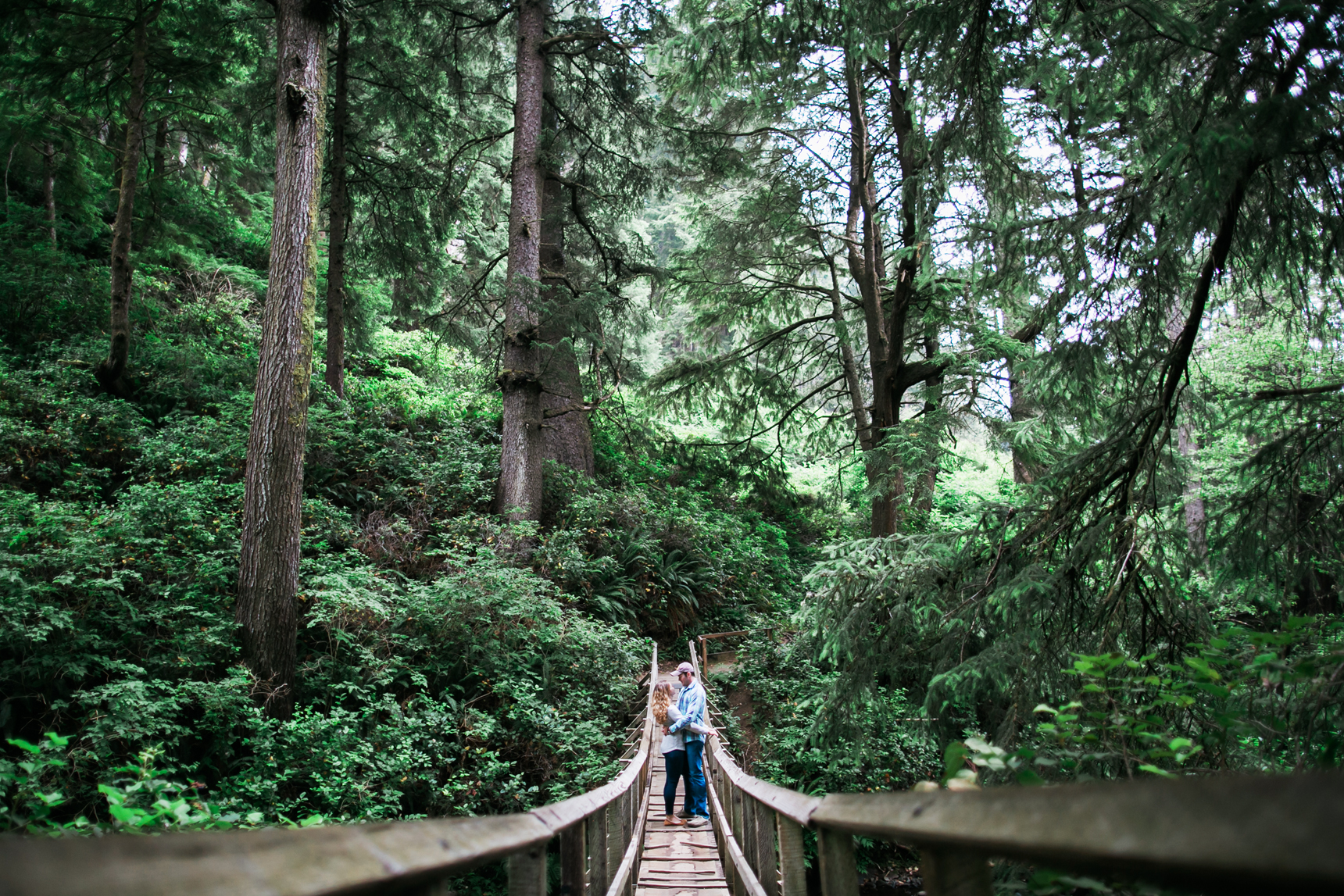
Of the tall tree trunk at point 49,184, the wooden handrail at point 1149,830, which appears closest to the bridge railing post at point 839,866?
the wooden handrail at point 1149,830

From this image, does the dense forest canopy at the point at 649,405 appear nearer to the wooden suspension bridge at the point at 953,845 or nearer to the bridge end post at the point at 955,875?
the bridge end post at the point at 955,875

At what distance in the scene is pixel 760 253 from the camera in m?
13.6

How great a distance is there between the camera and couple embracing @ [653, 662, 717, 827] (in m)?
7.05

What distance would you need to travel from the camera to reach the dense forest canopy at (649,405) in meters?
4.02

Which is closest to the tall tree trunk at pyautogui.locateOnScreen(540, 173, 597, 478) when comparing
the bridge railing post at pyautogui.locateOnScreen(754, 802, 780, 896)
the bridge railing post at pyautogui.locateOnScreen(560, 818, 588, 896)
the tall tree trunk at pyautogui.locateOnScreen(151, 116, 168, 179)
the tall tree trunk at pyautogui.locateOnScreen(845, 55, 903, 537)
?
the tall tree trunk at pyautogui.locateOnScreen(845, 55, 903, 537)

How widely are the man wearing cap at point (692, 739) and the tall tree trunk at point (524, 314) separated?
5.04 metres

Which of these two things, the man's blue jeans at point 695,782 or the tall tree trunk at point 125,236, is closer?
the man's blue jeans at point 695,782

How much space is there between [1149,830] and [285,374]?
8.44 meters

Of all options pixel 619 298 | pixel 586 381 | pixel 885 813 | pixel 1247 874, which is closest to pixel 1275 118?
pixel 885 813

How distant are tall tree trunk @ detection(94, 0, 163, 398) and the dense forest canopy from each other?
6cm

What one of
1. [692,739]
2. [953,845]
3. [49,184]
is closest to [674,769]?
[692,739]

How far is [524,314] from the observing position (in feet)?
38.8

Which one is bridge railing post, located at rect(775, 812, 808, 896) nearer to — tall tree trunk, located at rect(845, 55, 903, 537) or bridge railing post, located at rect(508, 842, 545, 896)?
bridge railing post, located at rect(508, 842, 545, 896)

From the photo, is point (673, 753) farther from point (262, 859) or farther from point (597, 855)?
point (262, 859)
